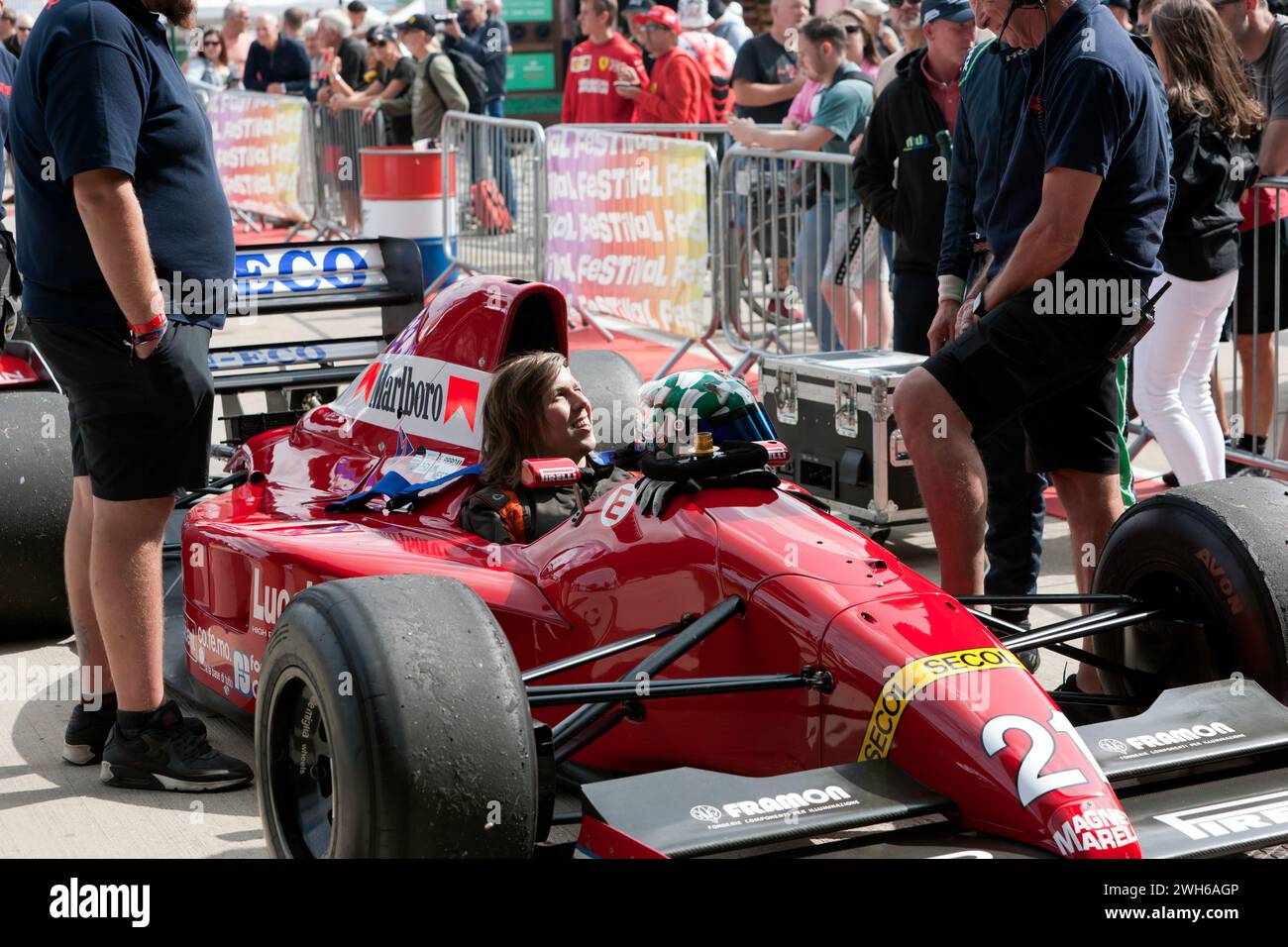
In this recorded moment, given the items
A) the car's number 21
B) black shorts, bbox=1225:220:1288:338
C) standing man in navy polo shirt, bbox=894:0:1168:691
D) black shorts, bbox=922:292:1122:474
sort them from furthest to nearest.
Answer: black shorts, bbox=1225:220:1288:338 < black shorts, bbox=922:292:1122:474 < standing man in navy polo shirt, bbox=894:0:1168:691 < the car's number 21

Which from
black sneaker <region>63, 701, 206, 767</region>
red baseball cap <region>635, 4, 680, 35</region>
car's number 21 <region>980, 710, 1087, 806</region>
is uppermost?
red baseball cap <region>635, 4, 680, 35</region>

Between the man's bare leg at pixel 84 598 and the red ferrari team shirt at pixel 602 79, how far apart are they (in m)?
8.18

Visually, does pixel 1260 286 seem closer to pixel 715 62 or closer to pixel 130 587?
pixel 130 587

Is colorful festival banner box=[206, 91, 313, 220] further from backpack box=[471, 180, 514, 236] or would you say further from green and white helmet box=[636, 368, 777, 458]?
green and white helmet box=[636, 368, 777, 458]

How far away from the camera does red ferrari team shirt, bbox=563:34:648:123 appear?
482 inches

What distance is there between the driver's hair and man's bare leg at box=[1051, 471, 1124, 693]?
145cm

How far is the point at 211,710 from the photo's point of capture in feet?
16.1

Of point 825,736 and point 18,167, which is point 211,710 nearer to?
point 18,167

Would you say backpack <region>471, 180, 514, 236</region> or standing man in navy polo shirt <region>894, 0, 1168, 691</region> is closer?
standing man in navy polo shirt <region>894, 0, 1168, 691</region>

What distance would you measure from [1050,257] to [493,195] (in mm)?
8208

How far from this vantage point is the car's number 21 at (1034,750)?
9.93ft

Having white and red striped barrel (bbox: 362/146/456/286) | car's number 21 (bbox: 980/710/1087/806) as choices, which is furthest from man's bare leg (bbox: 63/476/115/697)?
white and red striped barrel (bbox: 362/146/456/286)
